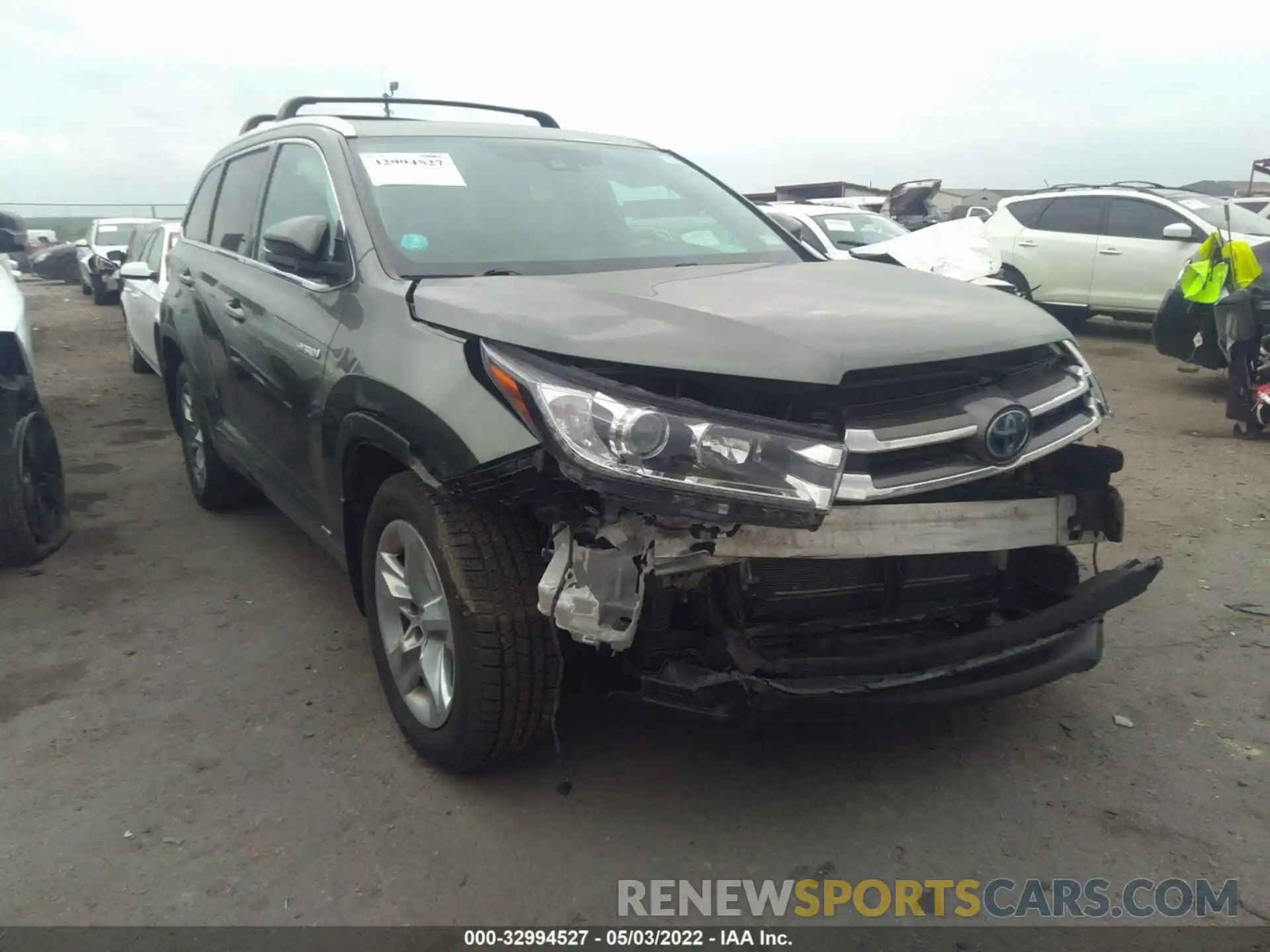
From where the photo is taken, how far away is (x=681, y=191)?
12.5 ft

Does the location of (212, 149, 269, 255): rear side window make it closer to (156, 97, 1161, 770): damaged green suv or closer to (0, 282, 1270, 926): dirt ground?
(156, 97, 1161, 770): damaged green suv

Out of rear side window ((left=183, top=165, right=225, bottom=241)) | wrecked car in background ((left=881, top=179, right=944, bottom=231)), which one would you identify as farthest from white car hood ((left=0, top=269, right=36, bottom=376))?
wrecked car in background ((left=881, top=179, right=944, bottom=231))

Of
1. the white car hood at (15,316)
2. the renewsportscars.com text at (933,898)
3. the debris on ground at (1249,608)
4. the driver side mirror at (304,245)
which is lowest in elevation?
Answer: the renewsportscars.com text at (933,898)

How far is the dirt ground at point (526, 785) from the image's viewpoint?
2.37 metres

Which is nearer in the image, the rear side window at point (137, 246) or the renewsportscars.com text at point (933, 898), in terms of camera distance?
the renewsportscars.com text at point (933, 898)

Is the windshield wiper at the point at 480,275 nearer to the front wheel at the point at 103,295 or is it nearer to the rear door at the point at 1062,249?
the rear door at the point at 1062,249

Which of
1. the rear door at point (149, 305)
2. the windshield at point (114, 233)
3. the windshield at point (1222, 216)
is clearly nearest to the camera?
the rear door at point (149, 305)

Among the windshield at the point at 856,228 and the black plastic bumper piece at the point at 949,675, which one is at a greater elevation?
the windshield at the point at 856,228

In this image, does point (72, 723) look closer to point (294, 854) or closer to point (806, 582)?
point (294, 854)

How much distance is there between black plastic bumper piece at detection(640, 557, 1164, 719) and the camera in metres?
2.23

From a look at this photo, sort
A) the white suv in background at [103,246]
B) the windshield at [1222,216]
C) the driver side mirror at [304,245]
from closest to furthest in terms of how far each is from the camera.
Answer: the driver side mirror at [304,245] < the windshield at [1222,216] < the white suv in background at [103,246]

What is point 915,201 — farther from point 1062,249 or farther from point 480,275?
point 480,275

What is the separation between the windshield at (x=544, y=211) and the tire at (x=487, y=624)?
2.61ft

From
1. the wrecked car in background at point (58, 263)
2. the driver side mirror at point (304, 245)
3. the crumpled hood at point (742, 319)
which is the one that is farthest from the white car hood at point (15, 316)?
the wrecked car in background at point (58, 263)
